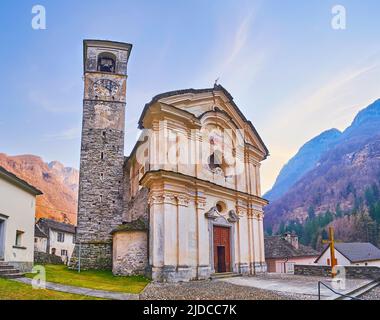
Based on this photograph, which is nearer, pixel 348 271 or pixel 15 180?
pixel 15 180

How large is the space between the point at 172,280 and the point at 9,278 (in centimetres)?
623

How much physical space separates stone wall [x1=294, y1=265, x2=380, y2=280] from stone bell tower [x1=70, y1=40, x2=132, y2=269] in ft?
38.7

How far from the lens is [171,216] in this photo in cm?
1486

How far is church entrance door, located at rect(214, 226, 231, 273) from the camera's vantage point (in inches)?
677

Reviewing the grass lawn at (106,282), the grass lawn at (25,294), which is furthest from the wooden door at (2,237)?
the grass lawn at (25,294)

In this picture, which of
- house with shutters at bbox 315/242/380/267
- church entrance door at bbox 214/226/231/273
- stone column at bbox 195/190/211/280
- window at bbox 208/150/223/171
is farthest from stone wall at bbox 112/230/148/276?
house with shutters at bbox 315/242/380/267

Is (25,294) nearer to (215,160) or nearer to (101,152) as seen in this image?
(215,160)

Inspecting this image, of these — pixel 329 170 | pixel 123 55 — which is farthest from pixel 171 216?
pixel 329 170

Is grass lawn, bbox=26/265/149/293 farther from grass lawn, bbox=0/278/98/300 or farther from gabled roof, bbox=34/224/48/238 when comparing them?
gabled roof, bbox=34/224/48/238

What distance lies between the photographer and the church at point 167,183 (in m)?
15.1

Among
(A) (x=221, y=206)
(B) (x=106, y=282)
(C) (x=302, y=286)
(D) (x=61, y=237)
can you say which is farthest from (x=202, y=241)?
(D) (x=61, y=237)

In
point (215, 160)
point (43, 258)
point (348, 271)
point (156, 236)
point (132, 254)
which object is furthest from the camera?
point (43, 258)

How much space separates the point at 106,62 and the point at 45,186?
7445 cm

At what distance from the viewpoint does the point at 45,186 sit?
9075 centimetres
